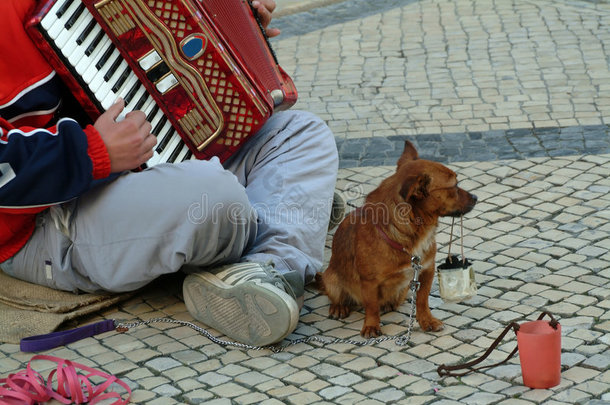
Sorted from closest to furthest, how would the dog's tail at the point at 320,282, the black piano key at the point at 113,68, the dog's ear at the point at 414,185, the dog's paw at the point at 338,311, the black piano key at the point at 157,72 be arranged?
the dog's ear at the point at 414,185 → the black piano key at the point at 113,68 → the black piano key at the point at 157,72 → the dog's paw at the point at 338,311 → the dog's tail at the point at 320,282

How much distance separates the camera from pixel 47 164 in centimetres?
327

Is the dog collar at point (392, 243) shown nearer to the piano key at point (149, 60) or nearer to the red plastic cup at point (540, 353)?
the red plastic cup at point (540, 353)

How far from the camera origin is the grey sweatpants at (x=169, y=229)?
3.45 meters

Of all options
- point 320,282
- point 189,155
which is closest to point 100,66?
point 189,155

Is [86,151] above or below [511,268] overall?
above

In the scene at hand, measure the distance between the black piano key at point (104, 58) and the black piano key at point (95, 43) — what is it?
48 mm

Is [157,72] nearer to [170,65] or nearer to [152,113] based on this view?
[170,65]

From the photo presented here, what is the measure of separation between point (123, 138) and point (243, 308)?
0.81 metres

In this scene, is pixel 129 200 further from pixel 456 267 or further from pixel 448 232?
pixel 448 232

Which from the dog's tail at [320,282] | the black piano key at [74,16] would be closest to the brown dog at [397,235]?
the dog's tail at [320,282]

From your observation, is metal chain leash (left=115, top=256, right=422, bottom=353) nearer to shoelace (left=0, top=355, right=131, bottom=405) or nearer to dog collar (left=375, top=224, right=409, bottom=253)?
dog collar (left=375, top=224, right=409, bottom=253)

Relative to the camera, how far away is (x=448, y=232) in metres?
4.69

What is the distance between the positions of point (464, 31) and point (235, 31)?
4.76m

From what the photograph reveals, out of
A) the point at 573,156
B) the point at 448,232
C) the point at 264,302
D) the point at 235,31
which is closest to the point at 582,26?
the point at 573,156
